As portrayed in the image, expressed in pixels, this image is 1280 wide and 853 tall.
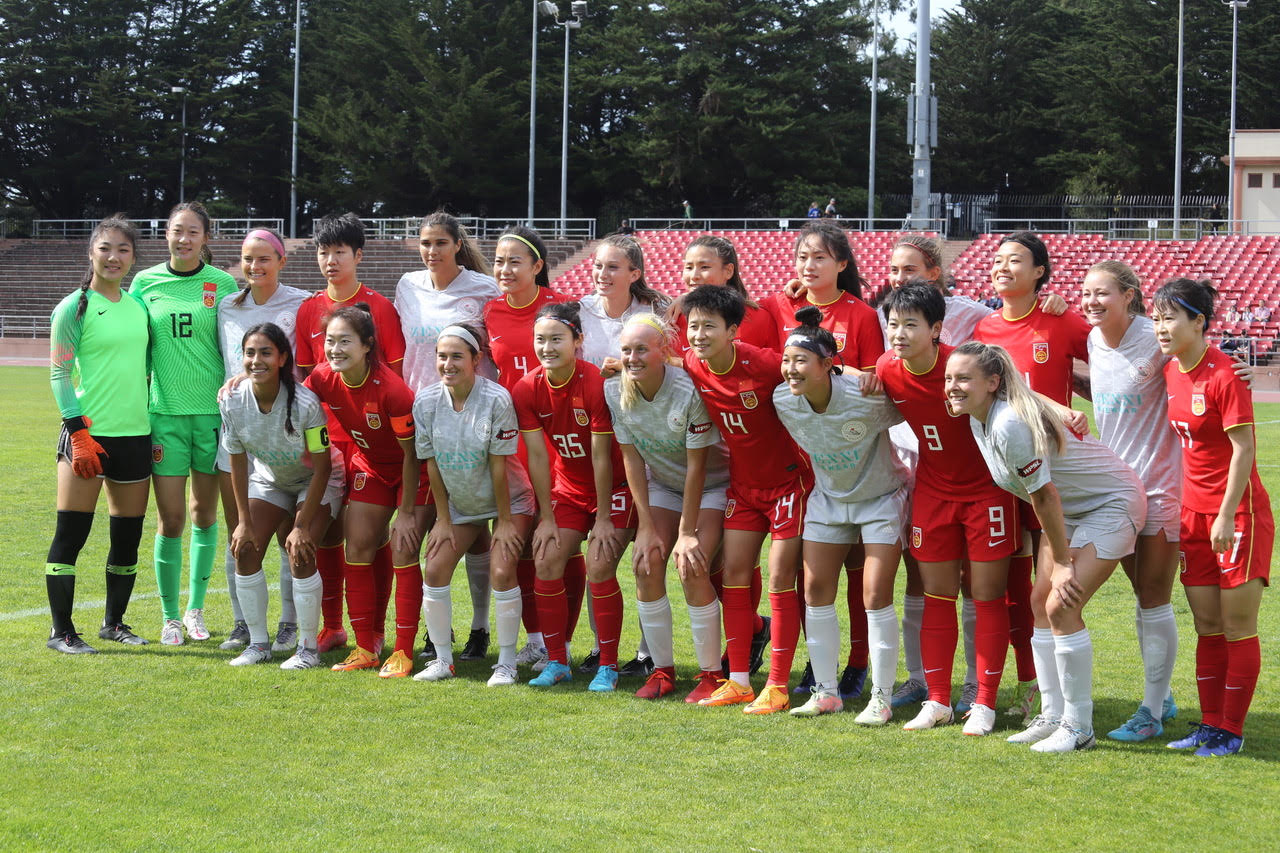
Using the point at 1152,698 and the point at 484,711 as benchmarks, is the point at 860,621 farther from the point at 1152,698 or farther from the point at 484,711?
the point at 484,711

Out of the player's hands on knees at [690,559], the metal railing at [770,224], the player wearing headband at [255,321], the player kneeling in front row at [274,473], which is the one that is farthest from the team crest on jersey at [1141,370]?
the metal railing at [770,224]

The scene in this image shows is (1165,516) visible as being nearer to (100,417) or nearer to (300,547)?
(300,547)

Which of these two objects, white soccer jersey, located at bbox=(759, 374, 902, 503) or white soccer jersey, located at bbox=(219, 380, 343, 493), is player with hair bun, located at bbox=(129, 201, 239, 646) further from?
white soccer jersey, located at bbox=(759, 374, 902, 503)

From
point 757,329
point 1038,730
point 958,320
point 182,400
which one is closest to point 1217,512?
point 1038,730

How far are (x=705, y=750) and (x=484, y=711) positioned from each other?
1.06 meters

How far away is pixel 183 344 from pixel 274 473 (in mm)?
900

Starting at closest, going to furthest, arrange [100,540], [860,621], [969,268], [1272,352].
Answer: [860,621] → [100,540] → [1272,352] → [969,268]

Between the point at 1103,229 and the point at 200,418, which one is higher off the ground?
the point at 1103,229

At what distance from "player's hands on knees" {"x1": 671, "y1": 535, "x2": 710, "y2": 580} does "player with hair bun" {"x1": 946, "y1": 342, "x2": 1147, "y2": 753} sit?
1319 millimetres

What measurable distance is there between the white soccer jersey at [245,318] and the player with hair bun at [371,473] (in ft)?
1.58

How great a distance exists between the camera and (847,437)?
5391 mm

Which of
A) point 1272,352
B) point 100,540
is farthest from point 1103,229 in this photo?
point 100,540

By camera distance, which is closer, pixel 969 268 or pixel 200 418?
pixel 200 418

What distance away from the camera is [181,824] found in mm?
4062
